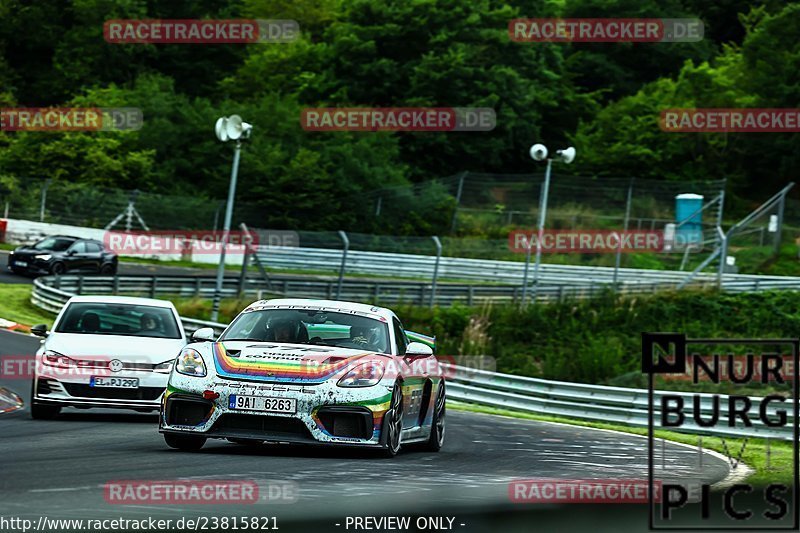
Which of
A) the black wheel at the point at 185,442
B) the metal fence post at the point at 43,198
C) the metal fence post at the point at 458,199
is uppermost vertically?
the metal fence post at the point at 458,199

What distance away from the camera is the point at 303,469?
33.4ft

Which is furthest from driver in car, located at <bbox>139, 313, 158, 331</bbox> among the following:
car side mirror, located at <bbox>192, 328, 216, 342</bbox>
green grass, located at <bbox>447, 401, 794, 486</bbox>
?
green grass, located at <bbox>447, 401, 794, 486</bbox>

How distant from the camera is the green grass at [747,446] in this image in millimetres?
12766

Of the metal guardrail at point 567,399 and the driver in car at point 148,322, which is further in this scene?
the metal guardrail at point 567,399

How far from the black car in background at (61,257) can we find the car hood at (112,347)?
85.2 feet

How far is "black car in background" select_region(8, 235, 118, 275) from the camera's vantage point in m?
40.7

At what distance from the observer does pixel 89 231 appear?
166ft

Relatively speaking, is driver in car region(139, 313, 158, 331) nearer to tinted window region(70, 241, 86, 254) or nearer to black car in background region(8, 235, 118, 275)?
black car in background region(8, 235, 118, 275)

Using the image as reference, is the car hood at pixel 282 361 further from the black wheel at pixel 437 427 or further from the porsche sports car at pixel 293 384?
the black wheel at pixel 437 427

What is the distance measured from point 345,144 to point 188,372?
53.0 meters

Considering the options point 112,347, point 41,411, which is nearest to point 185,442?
point 112,347

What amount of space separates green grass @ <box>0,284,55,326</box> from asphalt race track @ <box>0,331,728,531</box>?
18238 millimetres

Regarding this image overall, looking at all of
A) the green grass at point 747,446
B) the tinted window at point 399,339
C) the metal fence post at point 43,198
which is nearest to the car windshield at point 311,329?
the tinted window at point 399,339

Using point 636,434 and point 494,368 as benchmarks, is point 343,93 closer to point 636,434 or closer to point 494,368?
point 494,368
